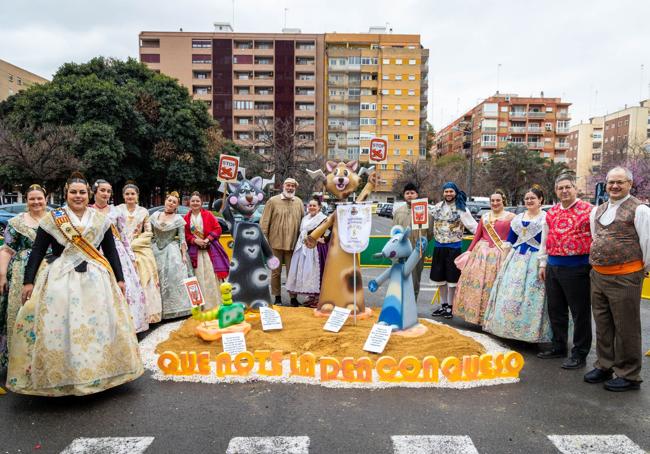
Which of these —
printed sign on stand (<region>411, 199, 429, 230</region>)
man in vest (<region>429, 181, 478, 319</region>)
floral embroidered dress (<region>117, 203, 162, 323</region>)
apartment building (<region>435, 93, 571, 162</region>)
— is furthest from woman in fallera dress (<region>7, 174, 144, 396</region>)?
apartment building (<region>435, 93, 571, 162</region>)

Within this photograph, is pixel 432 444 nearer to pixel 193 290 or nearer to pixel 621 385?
pixel 621 385

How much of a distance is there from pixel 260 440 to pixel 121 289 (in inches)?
69.1

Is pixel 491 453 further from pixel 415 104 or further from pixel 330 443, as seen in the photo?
Answer: pixel 415 104

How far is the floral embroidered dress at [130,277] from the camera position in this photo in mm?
5109

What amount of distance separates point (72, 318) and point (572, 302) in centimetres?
433

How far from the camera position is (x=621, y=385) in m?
3.84

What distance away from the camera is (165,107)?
82.3ft

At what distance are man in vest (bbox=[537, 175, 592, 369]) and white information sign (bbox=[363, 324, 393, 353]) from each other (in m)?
1.63

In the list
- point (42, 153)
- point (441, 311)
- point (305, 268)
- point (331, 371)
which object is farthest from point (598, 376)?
point (42, 153)

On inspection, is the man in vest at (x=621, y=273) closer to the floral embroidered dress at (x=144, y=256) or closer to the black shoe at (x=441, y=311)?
the black shoe at (x=441, y=311)

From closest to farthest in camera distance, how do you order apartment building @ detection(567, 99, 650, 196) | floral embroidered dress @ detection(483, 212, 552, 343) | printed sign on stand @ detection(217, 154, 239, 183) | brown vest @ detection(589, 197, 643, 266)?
brown vest @ detection(589, 197, 643, 266), floral embroidered dress @ detection(483, 212, 552, 343), printed sign on stand @ detection(217, 154, 239, 183), apartment building @ detection(567, 99, 650, 196)

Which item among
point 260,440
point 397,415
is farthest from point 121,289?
point 397,415

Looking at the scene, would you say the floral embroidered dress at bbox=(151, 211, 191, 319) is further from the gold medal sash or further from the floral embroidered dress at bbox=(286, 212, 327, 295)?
the gold medal sash

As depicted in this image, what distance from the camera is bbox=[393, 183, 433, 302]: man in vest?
621 cm
